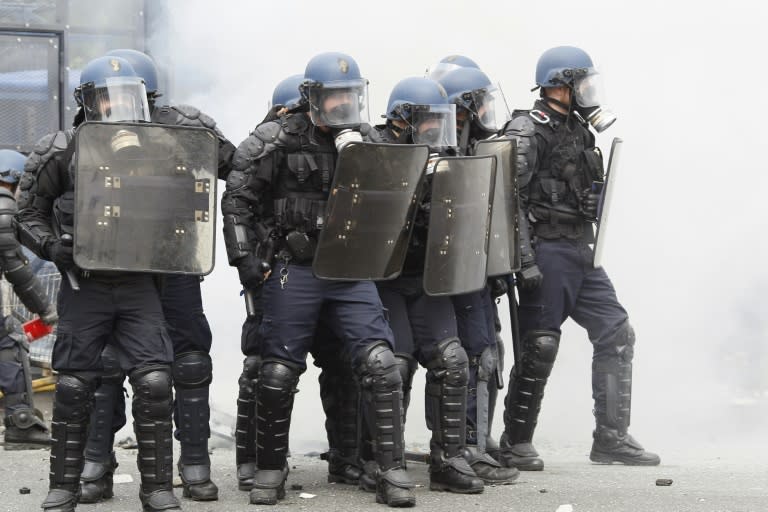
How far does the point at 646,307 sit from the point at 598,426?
275 centimetres

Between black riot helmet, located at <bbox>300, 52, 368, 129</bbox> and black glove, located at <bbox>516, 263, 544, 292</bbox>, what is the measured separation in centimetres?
129

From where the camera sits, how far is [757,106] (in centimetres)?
1030

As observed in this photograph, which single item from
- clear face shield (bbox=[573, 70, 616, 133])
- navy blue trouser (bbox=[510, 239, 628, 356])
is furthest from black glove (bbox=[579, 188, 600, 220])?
clear face shield (bbox=[573, 70, 616, 133])

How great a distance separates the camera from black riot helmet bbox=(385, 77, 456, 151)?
6.30 m

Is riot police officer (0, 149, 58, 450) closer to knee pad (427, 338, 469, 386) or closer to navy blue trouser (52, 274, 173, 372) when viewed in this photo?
navy blue trouser (52, 274, 173, 372)

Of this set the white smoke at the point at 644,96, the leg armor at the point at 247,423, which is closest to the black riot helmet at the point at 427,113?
the leg armor at the point at 247,423

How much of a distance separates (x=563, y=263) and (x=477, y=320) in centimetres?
65

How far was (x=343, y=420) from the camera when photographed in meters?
6.54

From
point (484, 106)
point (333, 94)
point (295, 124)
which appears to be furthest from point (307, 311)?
point (484, 106)

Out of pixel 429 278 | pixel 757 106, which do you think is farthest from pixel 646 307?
pixel 429 278

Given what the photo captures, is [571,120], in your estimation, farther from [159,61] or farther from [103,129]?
[159,61]

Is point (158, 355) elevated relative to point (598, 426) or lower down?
elevated

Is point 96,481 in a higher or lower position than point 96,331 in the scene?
lower

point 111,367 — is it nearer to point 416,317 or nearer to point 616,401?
point 416,317
